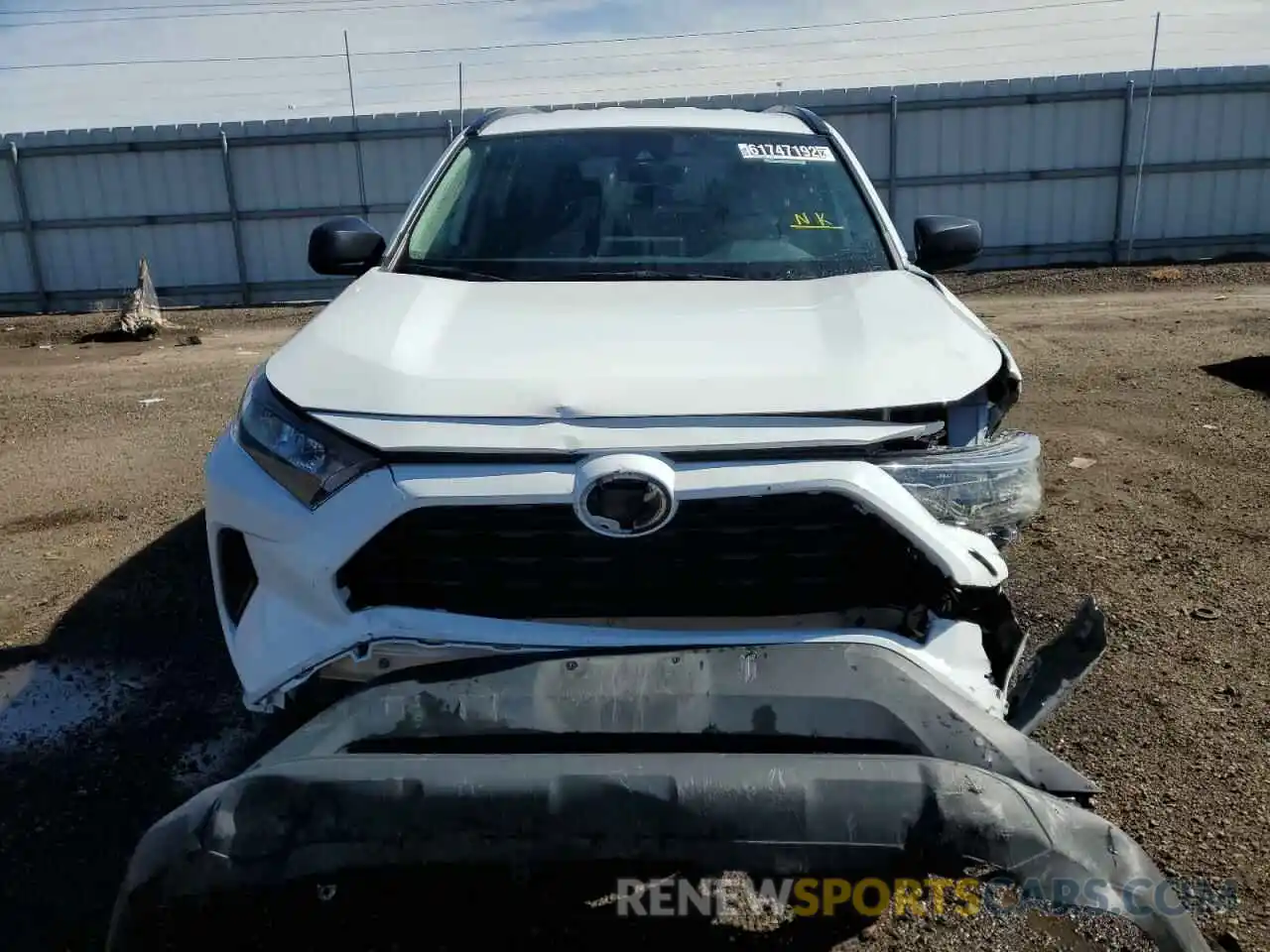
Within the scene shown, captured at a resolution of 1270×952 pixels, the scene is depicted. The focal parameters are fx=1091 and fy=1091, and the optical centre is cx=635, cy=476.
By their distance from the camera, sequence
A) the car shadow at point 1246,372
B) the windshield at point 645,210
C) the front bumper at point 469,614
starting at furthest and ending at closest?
1. the car shadow at point 1246,372
2. the windshield at point 645,210
3. the front bumper at point 469,614

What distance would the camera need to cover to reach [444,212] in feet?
12.1

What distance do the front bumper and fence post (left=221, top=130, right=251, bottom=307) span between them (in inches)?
572

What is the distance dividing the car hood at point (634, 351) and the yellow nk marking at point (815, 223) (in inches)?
20.3

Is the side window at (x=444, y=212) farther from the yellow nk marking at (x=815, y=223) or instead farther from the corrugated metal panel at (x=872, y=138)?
the corrugated metal panel at (x=872, y=138)

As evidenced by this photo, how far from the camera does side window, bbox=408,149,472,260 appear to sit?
352 cm

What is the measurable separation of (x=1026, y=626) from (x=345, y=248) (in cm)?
277

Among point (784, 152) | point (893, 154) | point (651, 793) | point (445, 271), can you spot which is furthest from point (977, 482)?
point (893, 154)

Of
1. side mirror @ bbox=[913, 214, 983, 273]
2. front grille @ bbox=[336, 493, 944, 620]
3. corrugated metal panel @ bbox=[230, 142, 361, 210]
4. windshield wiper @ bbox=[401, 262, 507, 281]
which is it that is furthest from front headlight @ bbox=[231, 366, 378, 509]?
corrugated metal panel @ bbox=[230, 142, 361, 210]

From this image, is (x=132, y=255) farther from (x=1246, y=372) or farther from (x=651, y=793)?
(x=651, y=793)

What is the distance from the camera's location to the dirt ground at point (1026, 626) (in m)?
2.72

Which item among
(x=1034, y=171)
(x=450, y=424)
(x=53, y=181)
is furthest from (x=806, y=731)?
(x=53, y=181)

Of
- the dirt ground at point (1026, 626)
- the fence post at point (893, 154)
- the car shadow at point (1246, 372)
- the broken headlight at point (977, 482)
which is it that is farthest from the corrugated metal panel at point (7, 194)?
the broken headlight at point (977, 482)

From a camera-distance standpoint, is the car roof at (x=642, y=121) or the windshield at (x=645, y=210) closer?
the windshield at (x=645, y=210)

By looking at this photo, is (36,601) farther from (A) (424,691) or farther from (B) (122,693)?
(A) (424,691)
